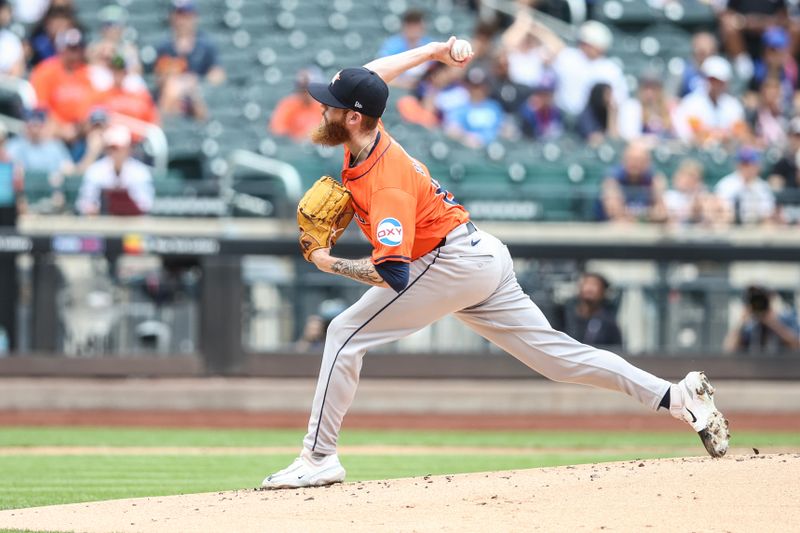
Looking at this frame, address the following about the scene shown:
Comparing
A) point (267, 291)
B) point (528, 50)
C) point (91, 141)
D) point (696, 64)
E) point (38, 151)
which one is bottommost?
point (267, 291)

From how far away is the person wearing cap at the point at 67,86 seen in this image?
13.5 meters

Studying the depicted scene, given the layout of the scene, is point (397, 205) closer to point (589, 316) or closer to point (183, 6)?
point (589, 316)

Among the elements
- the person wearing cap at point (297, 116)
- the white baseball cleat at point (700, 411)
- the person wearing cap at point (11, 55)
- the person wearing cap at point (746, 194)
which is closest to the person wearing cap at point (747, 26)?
the person wearing cap at point (746, 194)

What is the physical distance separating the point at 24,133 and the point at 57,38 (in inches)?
78.6

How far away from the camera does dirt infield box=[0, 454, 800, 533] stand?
4.97 m

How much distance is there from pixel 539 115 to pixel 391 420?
15.1 ft

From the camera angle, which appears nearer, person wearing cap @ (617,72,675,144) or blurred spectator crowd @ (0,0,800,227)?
blurred spectator crowd @ (0,0,800,227)

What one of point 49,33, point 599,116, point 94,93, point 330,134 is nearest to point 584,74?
point 599,116

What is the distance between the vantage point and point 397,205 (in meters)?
5.43

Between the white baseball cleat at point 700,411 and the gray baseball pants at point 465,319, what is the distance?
3.3 inches

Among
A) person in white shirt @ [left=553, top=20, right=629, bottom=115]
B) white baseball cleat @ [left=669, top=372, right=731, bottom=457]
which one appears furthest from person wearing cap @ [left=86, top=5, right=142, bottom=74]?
white baseball cleat @ [left=669, top=372, right=731, bottom=457]

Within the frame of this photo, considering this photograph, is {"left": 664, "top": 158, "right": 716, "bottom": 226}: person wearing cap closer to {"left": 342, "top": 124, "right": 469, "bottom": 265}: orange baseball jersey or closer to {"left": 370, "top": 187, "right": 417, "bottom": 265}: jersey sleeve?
{"left": 342, "top": 124, "right": 469, "bottom": 265}: orange baseball jersey

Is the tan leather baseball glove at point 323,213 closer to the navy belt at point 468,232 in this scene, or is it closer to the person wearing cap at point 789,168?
the navy belt at point 468,232

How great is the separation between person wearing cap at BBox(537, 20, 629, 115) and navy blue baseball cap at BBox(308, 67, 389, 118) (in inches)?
363
